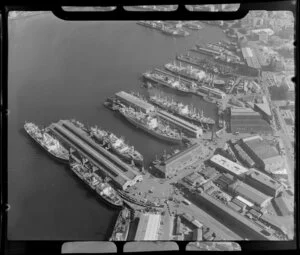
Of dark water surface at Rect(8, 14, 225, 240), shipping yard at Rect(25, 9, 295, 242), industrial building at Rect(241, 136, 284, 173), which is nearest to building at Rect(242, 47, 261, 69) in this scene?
shipping yard at Rect(25, 9, 295, 242)

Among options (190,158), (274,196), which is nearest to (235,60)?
(190,158)

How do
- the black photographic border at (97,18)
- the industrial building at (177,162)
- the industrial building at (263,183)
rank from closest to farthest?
the black photographic border at (97,18) → the industrial building at (263,183) → the industrial building at (177,162)

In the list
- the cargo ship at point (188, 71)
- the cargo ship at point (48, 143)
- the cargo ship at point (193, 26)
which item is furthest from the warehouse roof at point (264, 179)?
the cargo ship at point (48, 143)

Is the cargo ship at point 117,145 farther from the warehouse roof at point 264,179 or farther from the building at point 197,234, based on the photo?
the warehouse roof at point 264,179

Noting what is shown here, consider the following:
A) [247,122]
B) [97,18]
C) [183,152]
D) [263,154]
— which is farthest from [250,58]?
[97,18]

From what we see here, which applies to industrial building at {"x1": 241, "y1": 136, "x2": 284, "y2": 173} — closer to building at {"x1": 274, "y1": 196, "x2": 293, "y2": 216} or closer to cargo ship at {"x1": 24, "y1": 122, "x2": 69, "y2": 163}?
building at {"x1": 274, "y1": 196, "x2": 293, "y2": 216}

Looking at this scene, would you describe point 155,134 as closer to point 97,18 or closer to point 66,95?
point 66,95
